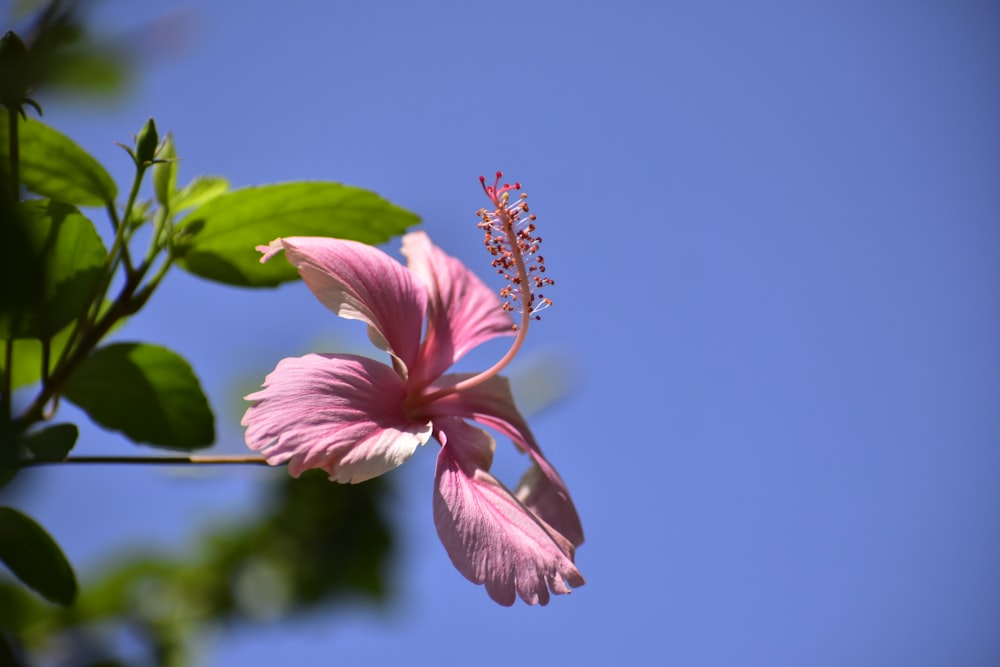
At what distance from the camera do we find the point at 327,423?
1.07 metres

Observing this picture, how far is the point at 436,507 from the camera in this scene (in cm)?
106

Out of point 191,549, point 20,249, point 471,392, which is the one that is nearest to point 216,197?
point 471,392

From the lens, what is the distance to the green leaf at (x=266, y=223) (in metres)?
1.25

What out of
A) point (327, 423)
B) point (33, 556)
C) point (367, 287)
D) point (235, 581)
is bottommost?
point (235, 581)

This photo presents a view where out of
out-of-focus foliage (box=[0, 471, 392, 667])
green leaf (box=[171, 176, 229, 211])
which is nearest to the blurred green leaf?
green leaf (box=[171, 176, 229, 211])

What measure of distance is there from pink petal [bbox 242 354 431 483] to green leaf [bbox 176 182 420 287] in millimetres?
220

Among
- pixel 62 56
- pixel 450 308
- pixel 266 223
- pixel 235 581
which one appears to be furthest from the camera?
pixel 235 581

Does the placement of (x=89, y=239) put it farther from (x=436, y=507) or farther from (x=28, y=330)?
(x=436, y=507)

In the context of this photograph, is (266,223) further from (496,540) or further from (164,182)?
(496,540)

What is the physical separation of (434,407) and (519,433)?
14cm

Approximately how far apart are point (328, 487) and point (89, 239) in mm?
2147

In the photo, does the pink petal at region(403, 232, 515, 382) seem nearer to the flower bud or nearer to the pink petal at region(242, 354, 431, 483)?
the pink petal at region(242, 354, 431, 483)

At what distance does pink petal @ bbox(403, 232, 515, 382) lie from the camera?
1.37 m

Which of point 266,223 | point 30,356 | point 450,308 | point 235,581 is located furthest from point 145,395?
point 235,581
